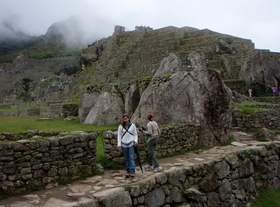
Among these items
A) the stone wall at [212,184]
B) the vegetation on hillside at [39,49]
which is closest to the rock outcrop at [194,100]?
the stone wall at [212,184]

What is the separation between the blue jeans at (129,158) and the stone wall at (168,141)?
0.58m

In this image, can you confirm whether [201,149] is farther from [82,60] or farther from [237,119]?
[82,60]

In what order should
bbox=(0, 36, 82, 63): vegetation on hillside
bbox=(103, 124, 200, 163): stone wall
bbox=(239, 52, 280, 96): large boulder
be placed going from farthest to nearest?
bbox=(0, 36, 82, 63): vegetation on hillside → bbox=(239, 52, 280, 96): large boulder → bbox=(103, 124, 200, 163): stone wall

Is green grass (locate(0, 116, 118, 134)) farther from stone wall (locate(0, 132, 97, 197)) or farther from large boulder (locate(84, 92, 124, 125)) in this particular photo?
stone wall (locate(0, 132, 97, 197))

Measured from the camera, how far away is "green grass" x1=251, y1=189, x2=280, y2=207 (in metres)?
8.70

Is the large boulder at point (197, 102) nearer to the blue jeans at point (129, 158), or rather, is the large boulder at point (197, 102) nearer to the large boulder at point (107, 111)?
the large boulder at point (107, 111)

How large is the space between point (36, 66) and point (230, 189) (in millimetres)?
83777

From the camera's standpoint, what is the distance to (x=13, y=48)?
124250mm

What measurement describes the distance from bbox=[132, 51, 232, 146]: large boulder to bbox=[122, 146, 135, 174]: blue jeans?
3.89m

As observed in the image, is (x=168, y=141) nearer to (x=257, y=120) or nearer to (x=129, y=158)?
(x=129, y=158)

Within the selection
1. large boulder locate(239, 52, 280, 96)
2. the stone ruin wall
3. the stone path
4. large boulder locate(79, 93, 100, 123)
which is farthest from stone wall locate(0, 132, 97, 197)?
large boulder locate(239, 52, 280, 96)

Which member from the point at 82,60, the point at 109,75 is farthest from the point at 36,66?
the point at 109,75

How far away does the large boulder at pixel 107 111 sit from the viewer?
1402 cm

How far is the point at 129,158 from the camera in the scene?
6.67 metres
